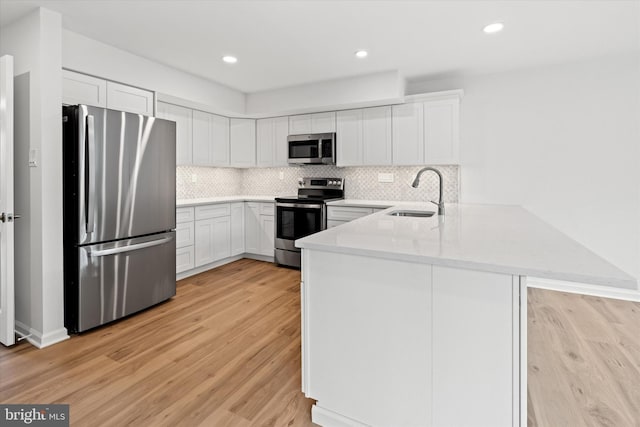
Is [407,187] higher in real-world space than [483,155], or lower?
lower

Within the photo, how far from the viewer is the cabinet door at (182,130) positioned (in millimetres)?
3949

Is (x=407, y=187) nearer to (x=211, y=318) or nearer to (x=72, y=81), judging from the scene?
(x=211, y=318)

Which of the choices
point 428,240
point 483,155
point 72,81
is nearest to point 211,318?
point 428,240

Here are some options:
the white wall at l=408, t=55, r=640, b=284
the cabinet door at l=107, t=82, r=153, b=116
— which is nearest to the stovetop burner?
the white wall at l=408, t=55, r=640, b=284

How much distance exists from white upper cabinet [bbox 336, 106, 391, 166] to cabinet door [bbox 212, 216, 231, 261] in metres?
1.72

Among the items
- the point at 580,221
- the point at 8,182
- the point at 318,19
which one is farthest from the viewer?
the point at 580,221

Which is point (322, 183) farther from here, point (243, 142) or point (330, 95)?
point (243, 142)

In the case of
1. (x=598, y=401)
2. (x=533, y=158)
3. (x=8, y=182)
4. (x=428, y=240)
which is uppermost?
(x=533, y=158)

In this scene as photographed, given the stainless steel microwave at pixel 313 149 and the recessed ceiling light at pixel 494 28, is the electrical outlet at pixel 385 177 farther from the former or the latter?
the recessed ceiling light at pixel 494 28

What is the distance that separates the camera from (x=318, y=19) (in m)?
2.59

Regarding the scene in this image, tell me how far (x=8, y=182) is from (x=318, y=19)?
97.6 inches

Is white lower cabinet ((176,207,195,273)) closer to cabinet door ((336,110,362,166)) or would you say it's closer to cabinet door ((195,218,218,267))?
cabinet door ((195,218,218,267))

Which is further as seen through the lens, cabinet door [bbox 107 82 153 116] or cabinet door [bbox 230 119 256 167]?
cabinet door [bbox 230 119 256 167]

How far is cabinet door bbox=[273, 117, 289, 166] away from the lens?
4.72 meters
